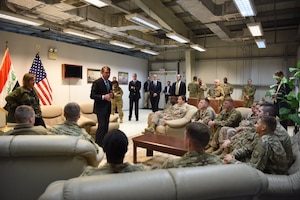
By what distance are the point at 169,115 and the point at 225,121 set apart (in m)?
1.58

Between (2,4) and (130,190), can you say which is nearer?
(130,190)

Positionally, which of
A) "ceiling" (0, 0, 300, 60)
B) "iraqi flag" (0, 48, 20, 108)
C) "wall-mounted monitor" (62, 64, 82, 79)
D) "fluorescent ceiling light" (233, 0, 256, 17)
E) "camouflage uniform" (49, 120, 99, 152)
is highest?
"ceiling" (0, 0, 300, 60)

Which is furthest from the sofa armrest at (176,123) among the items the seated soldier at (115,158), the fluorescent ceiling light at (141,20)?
the seated soldier at (115,158)

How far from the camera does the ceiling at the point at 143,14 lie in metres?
4.60

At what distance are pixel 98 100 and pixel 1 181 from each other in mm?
2085

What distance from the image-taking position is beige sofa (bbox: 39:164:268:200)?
93cm

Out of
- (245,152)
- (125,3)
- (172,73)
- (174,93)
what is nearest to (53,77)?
(125,3)

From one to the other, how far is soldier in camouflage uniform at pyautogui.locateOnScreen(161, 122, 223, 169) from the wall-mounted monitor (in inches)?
273

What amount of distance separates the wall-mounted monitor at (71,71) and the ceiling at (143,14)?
0.97 meters

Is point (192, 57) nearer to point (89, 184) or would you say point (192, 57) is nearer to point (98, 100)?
point (98, 100)

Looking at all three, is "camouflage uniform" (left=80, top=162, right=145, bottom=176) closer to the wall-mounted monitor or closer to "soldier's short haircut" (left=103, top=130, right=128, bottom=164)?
"soldier's short haircut" (left=103, top=130, right=128, bottom=164)

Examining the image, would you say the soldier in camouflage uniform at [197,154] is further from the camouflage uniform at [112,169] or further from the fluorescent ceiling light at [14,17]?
the fluorescent ceiling light at [14,17]

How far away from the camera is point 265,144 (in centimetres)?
186

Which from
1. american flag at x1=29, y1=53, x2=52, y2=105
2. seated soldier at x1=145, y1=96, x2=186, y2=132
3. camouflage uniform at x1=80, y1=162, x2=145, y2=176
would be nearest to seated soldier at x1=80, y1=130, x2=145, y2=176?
camouflage uniform at x1=80, y1=162, x2=145, y2=176
